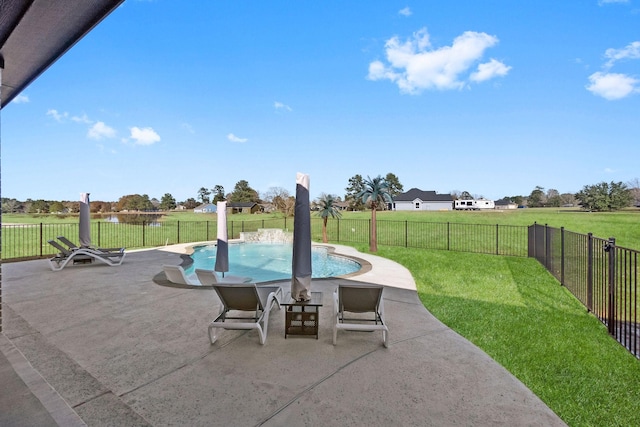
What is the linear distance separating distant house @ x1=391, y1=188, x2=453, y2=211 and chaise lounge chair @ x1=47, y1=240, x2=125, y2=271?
2027 inches

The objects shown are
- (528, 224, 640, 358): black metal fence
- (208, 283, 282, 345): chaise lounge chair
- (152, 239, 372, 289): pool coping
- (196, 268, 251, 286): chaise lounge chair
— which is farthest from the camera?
(152, 239, 372, 289): pool coping

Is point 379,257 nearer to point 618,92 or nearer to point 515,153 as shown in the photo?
point 618,92

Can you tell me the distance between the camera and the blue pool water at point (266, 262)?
10000mm

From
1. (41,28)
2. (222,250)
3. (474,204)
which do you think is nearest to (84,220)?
(222,250)

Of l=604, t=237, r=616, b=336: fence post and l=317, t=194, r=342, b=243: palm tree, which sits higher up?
l=317, t=194, r=342, b=243: palm tree

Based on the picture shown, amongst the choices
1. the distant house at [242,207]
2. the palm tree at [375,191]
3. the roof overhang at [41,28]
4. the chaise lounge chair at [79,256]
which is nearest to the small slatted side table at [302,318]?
the roof overhang at [41,28]

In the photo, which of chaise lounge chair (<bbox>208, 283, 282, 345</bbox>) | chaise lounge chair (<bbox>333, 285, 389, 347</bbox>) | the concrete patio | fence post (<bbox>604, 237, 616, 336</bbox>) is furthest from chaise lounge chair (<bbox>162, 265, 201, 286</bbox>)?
fence post (<bbox>604, 237, 616, 336</bbox>)

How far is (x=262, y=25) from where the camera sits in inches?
670

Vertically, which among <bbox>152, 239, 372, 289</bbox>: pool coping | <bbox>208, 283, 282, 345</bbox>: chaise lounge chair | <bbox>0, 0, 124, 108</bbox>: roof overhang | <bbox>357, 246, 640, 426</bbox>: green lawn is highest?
<bbox>0, 0, 124, 108</bbox>: roof overhang

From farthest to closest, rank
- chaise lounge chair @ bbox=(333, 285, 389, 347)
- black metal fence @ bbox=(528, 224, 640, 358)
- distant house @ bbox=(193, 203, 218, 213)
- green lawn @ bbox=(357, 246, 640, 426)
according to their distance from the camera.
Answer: distant house @ bbox=(193, 203, 218, 213)
black metal fence @ bbox=(528, 224, 640, 358)
chaise lounge chair @ bbox=(333, 285, 389, 347)
green lawn @ bbox=(357, 246, 640, 426)

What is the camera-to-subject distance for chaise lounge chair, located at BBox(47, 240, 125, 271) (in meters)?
8.68

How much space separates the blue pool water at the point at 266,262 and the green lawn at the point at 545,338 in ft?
10.6

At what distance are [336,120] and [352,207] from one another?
32.3m

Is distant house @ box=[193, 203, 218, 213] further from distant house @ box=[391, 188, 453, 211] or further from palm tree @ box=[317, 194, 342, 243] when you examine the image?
palm tree @ box=[317, 194, 342, 243]
